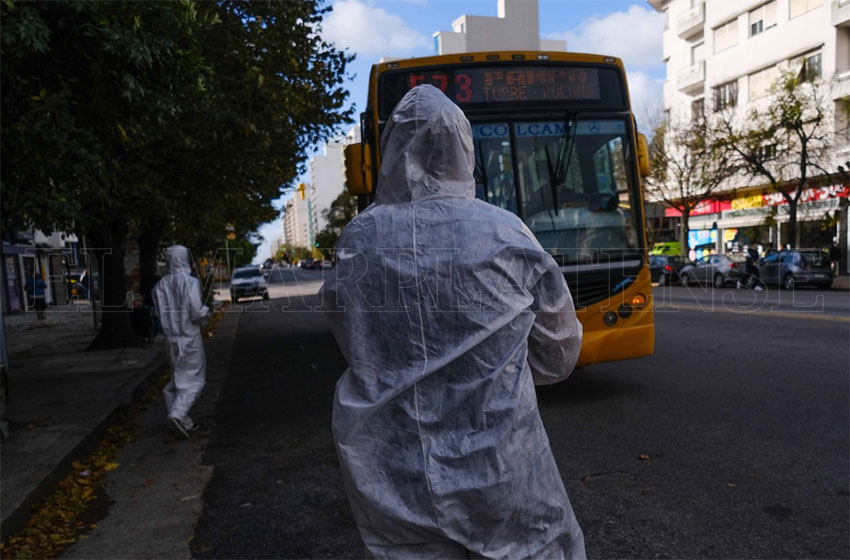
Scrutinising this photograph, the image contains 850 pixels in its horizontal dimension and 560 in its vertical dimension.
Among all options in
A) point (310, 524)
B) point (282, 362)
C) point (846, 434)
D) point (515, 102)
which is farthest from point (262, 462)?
point (282, 362)

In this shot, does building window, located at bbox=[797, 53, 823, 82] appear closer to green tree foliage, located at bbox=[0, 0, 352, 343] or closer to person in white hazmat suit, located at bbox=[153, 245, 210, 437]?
green tree foliage, located at bbox=[0, 0, 352, 343]

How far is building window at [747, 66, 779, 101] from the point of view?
107 feet

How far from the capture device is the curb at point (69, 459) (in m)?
4.47

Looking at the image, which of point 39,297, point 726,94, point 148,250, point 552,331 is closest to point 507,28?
point 726,94

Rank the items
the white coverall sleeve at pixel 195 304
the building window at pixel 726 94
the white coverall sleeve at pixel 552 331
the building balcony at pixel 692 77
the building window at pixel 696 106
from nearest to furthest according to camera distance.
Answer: the white coverall sleeve at pixel 552 331 → the white coverall sleeve at pixel 195 304 → the building window at pixel 726 94 → the building window at pixel 696 106 → the building balcony at pixel 692 77

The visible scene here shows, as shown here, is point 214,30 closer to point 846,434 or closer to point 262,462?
point 262,462

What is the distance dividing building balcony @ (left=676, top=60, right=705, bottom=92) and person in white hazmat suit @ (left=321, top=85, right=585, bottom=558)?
40015 millimetres

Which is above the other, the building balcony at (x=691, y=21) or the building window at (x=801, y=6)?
the building balcony at (x=691, y=21)

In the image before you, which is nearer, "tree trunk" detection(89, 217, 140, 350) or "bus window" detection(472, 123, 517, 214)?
"bus window" detection(472, 123, 517, 214)

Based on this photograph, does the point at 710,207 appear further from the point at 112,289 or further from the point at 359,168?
the point at 359,168

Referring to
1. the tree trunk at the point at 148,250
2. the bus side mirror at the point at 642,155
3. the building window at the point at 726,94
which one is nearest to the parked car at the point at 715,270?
the building window at the point at 726,94

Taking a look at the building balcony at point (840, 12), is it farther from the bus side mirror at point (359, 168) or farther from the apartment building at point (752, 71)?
the bus side mirror at point (359, 168)

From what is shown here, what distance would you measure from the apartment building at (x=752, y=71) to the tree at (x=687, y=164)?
2.01 m

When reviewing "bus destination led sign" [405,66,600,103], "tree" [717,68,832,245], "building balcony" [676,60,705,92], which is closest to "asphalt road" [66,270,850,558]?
"bus destination led sign" [405,66,600,103]
